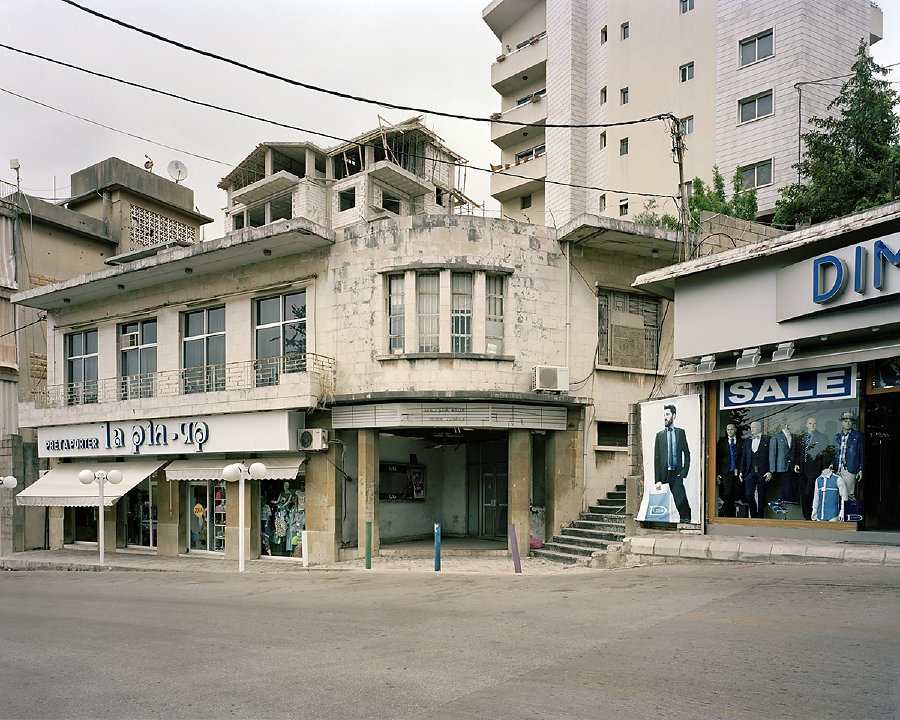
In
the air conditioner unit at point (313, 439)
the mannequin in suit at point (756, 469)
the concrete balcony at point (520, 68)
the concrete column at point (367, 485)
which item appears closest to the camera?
the mannequin in suit at point (756, 469)

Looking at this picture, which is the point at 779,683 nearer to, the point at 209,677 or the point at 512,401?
the point at 209,677

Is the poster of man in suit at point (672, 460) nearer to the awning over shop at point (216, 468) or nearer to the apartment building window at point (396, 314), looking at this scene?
the apartment building window at point (396, 314)

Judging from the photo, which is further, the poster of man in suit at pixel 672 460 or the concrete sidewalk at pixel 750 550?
the poster of man in suit at pixel 672 460

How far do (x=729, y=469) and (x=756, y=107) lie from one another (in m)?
23.8

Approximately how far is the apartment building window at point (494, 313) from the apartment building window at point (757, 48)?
68.8 ft

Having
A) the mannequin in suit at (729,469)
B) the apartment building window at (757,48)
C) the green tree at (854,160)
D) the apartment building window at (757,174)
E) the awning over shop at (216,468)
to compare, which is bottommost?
the awning over shop at (216,468)

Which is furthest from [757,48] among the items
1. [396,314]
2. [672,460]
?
[672,460]

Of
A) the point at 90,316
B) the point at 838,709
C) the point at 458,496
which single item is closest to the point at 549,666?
the point at 838,709

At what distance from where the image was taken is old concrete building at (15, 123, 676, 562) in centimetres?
1809

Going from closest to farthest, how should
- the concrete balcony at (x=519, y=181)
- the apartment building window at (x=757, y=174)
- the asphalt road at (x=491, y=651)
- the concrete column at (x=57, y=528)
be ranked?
the asphalt road at (x=491, y=651) < the concrete column at (x=57, y=528) < the apartment building window at (x=757, y=174) < the concrete balcony at (x=519, y=181)

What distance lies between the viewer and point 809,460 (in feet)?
40.5

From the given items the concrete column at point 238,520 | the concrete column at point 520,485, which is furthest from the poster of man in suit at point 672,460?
the concrete column at point 238,520

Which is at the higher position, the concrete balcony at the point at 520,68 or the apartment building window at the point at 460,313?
the concrete balcony at the point at 520,68

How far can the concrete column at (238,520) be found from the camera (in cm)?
2020
